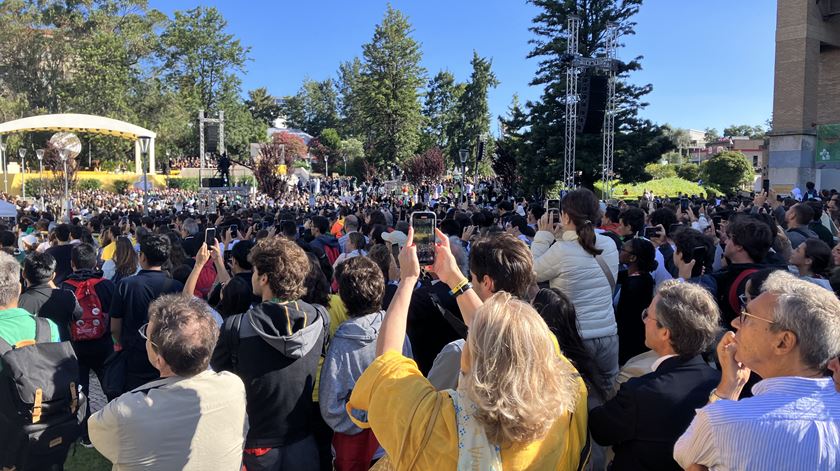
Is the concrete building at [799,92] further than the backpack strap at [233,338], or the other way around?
the concrete building at [799,92]

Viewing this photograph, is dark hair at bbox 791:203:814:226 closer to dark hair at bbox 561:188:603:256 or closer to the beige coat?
dark hair at bbox 561:188:603:256

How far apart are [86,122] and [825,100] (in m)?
36.6

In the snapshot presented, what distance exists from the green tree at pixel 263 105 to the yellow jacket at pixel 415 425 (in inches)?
3516

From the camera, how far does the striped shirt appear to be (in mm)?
1542

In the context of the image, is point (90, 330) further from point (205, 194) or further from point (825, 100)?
point (825, 100)

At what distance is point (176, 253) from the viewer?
5.89 meters

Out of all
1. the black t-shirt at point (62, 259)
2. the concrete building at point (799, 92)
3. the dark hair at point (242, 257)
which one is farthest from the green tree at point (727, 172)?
the dark hair at point (242, 257)

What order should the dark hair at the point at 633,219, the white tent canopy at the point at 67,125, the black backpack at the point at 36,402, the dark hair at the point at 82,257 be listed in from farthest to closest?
the white tent canopy at the point at 67,125 < the dark hair at the point at 633,219 < the dark hair at the point at 82,257 < the black backpack at the point at 36,402

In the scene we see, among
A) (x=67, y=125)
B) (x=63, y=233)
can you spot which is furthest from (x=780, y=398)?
(x=67, y=125)

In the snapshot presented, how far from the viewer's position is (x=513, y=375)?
1.52m

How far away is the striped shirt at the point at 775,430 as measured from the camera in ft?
5.06

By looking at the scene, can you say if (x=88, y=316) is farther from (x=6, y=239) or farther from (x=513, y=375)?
(x=513, y=375)

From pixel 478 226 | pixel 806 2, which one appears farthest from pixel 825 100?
pixel 478 226

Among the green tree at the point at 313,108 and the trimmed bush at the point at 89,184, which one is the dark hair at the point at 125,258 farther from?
the green tree at the point at 313,108
